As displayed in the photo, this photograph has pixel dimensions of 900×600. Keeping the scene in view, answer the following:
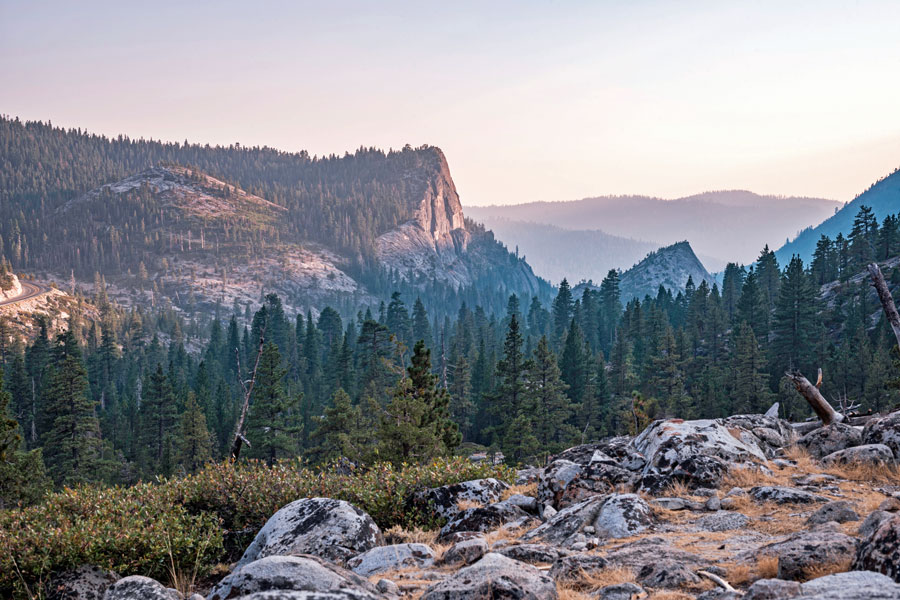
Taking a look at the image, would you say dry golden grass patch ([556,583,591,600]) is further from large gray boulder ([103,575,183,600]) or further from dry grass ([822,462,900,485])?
dry grass ([822,462,900,485])

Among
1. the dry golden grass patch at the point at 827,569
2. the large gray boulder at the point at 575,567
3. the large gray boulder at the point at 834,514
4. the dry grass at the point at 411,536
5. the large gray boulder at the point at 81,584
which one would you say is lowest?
the large gray boulder at the point at 81,584

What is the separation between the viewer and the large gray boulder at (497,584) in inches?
278

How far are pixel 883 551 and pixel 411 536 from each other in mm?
9963

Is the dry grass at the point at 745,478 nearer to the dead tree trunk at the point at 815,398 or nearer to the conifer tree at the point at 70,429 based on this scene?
the dead tree trunk at the point at 815,398

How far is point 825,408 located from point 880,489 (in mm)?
6381

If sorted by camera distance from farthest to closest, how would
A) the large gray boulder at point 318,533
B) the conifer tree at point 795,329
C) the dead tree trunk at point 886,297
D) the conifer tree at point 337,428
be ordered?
the conifer tree at point 795,329, the conifer tree at point 337,428, the dead tree trunk at point 886,297, the large gray boulder at point 318,533

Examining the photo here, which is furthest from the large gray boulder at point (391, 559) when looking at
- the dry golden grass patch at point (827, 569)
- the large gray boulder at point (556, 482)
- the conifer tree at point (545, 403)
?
the conifer tree at point (545, 403)

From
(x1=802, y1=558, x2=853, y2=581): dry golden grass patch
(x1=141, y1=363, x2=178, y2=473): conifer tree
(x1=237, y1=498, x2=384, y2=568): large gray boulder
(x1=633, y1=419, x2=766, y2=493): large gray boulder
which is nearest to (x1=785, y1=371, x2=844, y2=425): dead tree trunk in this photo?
(x1=633, y1=419, x2=766, y2=493): large gray boulder

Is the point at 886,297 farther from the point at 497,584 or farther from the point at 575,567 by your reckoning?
the point at 497,584

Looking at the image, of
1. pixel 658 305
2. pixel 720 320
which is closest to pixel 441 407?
pixel 720 320

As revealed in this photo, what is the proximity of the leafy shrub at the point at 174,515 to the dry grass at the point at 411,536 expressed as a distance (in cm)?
88

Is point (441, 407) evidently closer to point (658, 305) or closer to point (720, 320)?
point (720, 320)

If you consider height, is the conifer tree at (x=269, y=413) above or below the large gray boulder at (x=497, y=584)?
below

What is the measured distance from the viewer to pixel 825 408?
698 inches
